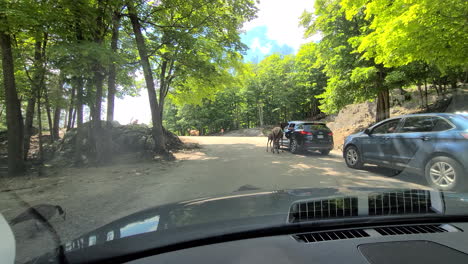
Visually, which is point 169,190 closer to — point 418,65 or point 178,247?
point 178,247

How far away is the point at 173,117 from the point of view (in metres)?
45.8

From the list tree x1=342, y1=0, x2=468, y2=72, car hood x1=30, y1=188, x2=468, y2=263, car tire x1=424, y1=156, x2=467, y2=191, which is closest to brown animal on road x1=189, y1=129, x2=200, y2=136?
tree x1=342, y1=0, x2=468, y2=72

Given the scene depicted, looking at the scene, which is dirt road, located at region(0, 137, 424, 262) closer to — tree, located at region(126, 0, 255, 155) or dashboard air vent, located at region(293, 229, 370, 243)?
dashboard air vent, located at region(293, 229, 370, 243)

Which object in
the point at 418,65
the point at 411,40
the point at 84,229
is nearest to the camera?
the point at 84,229

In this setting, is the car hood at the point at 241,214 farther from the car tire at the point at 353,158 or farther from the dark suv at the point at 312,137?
the dark suv at the point at 312,137

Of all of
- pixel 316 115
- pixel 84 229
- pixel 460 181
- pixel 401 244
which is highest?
pixel 316 115

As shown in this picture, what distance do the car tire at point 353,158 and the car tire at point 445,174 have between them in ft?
7.65

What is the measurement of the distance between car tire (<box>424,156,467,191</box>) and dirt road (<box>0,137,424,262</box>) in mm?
498

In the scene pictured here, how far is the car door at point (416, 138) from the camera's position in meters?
5.10

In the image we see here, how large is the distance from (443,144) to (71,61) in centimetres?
1062

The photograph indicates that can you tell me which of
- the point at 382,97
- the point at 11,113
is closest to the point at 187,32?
the point at 11,113

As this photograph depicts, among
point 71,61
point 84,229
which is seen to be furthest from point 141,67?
point 84,229

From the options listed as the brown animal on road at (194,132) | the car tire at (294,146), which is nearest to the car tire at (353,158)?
the car tire at (294,146)

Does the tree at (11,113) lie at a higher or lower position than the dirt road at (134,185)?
higher
